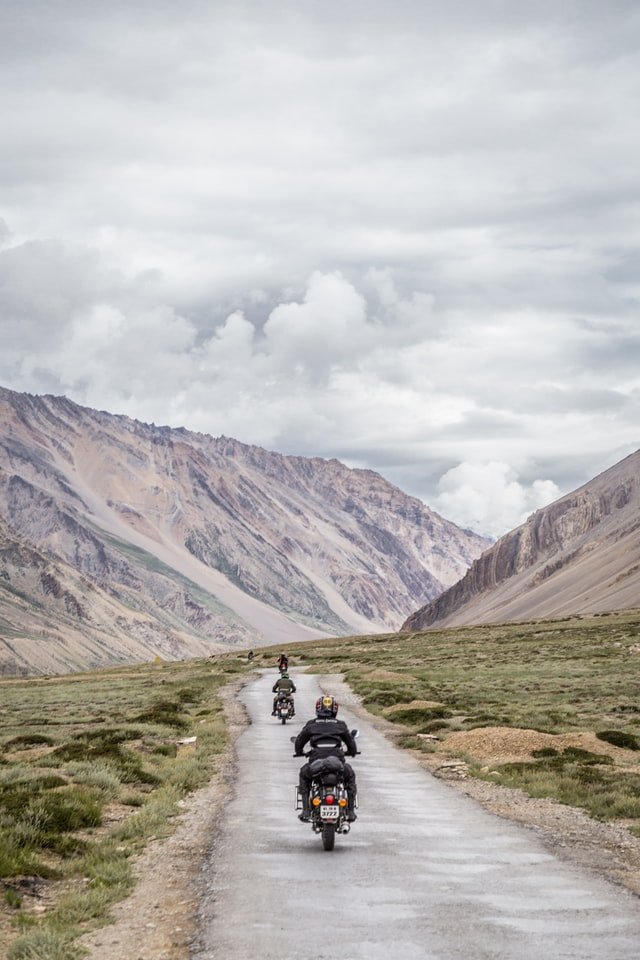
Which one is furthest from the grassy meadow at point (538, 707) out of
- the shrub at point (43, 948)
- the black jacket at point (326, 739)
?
the shrub at point (43, 948)

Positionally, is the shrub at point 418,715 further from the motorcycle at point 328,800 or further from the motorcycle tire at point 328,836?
the motorcycle tire at point 328,836

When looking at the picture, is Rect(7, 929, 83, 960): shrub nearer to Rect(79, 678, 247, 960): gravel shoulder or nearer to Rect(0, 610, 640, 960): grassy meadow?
Rect(0, 610, 640, 960): grassy meadow

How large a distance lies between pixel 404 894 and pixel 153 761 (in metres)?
18.5

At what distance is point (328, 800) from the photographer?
15953 mm

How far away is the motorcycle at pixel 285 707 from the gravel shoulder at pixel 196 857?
1676 centimetres

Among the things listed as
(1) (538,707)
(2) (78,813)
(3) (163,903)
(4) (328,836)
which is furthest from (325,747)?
(1) (538,707)

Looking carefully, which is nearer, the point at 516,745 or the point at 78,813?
the point at 78,813

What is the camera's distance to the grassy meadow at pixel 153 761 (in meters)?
13.7

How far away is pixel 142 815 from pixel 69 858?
140 inches

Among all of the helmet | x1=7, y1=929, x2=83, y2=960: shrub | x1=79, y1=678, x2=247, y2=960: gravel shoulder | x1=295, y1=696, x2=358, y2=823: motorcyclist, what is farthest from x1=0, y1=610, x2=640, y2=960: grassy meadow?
the helmet

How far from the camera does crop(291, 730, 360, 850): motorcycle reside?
617 inches

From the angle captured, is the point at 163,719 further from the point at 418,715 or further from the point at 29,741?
the point at 418,715

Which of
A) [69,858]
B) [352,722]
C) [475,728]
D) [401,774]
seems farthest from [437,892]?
[352,722]

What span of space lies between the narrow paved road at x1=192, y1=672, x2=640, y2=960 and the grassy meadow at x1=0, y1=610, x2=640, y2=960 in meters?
1.94
